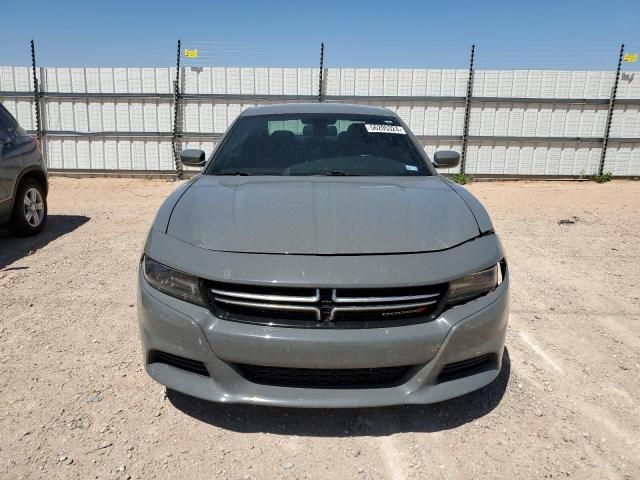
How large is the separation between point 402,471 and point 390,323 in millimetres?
607

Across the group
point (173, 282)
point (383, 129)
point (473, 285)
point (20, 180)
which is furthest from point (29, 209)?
point (473, 285)

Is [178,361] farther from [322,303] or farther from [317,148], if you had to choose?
[317,148]

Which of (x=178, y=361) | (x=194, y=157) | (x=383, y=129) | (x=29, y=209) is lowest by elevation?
(x=29, y=209)

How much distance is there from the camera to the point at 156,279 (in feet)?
7.38

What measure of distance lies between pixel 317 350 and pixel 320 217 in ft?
2.24

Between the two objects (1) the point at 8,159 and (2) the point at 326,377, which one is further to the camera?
(1) the point at 8,159

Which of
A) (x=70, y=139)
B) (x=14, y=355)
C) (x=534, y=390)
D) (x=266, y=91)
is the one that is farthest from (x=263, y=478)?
(x=70, y=139)

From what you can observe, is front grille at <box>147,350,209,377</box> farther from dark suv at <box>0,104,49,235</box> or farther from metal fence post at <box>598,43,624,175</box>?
metal fence post at <box>598,43,624,175</box>

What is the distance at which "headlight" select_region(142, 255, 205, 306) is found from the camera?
2.12 meters

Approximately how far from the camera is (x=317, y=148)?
11.3 ft

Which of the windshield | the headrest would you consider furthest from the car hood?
the headrest

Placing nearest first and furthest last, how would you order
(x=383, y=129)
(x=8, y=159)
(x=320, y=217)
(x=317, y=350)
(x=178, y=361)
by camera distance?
1. (x=317, y=350)
2. (x=178, y=361)
3. (x=320, y=217)
4. (x=383, y=129)
5. (x=8, y=159)

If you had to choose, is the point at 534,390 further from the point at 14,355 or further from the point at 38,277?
the point at 38,277

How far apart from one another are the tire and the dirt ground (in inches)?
55.9
